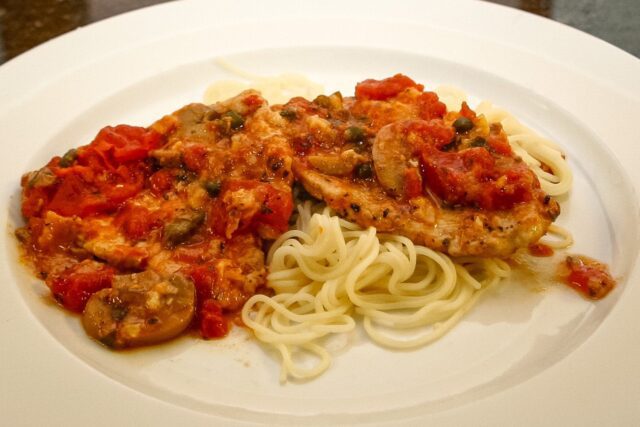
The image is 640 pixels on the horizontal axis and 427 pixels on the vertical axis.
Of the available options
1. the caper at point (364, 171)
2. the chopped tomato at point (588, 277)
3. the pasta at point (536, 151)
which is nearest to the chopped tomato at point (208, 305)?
the caper at point (364, 171)

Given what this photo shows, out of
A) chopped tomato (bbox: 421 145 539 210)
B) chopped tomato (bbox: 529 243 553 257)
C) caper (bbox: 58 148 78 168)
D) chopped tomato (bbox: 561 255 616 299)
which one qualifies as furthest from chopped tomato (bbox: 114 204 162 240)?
chopped tomato (bbox: 561 255 616 299)

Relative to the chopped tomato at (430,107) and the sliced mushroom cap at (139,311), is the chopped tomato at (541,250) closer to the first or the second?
the chopped tomato at (430,107)

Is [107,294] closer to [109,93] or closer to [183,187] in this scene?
[183,187]

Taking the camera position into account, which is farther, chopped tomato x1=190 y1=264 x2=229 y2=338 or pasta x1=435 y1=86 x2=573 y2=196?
pasta x1=435 y1=86 x2=573 y2=196

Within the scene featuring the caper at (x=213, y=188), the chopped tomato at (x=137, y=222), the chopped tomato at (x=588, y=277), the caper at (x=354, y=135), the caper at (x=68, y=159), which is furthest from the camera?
the caper at (x=68, y=159)

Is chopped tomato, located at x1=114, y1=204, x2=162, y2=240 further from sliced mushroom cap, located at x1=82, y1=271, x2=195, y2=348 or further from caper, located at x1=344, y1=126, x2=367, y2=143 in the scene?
caper, located at x1=344, y1=126, x2=367, y2=143

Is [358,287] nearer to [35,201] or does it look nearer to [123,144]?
[123,144]
